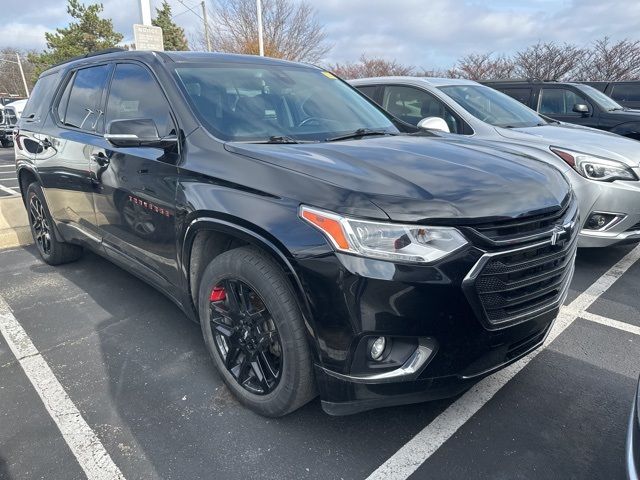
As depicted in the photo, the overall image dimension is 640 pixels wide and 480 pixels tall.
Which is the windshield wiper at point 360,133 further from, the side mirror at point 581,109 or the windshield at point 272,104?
the side mirror at point 581,109

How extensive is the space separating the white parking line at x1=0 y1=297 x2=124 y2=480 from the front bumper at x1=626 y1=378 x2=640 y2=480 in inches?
77.3

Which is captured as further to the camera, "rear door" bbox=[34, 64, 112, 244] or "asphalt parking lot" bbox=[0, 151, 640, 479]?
"rear door" bbox=[34, 64, 112, 244]

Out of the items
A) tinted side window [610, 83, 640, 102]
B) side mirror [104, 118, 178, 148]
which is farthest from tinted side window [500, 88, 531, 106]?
side mirror [104, 118, 178, 148]

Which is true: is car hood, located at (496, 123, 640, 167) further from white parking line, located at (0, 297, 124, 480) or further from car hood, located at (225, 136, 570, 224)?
white parking line, located at (0, 297, 124, 480)

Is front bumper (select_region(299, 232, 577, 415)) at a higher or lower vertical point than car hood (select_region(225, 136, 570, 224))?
lower

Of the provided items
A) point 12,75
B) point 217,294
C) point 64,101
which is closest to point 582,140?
point 217,294

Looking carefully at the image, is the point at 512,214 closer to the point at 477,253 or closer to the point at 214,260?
the point at 477,253

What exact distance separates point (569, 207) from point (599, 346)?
125cm

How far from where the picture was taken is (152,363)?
3018mm

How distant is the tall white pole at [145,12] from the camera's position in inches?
373

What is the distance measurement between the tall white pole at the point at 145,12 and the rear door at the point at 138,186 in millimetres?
7084

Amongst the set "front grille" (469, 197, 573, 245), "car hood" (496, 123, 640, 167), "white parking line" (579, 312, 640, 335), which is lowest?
"white parking line" (579, 312, 640, 335)

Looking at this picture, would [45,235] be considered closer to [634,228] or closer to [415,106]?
[415,106]

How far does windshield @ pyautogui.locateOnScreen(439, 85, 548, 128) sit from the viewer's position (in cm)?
550
